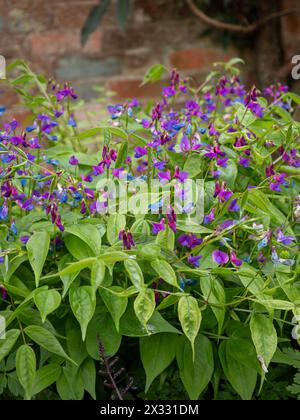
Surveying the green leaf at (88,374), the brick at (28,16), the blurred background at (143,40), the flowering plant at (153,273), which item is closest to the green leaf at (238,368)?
the flowering plant at (153,273)

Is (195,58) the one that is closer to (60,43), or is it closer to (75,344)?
(60,43)

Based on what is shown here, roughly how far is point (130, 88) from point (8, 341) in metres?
2.81

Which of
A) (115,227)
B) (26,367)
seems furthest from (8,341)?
(115,227)

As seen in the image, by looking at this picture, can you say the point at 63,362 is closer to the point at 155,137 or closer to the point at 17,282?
the point at 17,282

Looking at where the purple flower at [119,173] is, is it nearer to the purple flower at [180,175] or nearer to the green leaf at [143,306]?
the purple flower at [180,175]

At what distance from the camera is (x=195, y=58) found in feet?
12.7

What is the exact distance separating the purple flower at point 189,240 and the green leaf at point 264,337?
18 centimetres

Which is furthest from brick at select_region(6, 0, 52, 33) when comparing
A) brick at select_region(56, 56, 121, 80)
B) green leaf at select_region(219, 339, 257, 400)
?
green leaf at select_region(219, 339, 257, 400)

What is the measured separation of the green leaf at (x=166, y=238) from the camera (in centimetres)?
116

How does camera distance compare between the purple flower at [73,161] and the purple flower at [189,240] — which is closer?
the purple flower at [189,240]

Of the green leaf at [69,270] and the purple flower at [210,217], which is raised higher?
the purple flower at [210,217]
